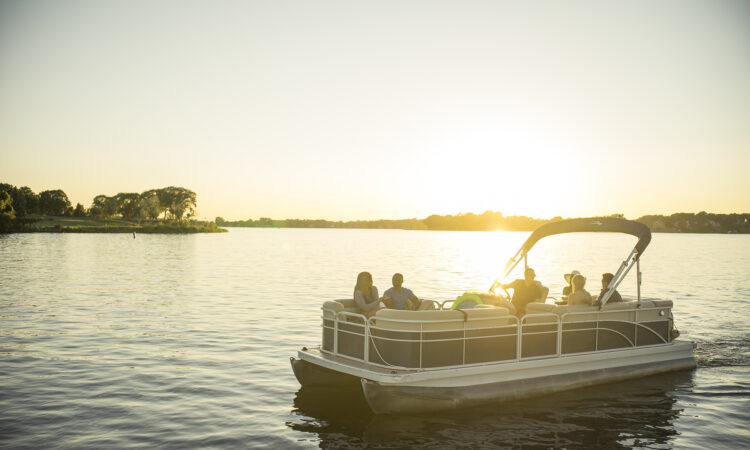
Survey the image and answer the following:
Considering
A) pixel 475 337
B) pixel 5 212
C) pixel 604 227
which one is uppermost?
pixel 5 212

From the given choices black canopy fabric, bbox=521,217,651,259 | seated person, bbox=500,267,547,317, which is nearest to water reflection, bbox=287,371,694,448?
seated person, bbox=500,267,547,317

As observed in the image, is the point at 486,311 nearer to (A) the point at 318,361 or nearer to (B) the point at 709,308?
(A) the point at 318,361

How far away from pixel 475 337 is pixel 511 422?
60.3 inches

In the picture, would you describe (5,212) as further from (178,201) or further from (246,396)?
(246,396)

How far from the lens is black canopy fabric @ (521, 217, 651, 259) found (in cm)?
1255

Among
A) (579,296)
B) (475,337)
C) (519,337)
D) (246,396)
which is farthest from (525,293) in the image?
(246,396)

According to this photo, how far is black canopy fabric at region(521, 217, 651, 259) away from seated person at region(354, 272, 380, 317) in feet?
14.7

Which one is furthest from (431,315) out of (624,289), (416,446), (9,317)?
(624,289)

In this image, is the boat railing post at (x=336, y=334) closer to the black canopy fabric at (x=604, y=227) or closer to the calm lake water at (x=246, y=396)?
the calm lake water at (x=246, y=396)

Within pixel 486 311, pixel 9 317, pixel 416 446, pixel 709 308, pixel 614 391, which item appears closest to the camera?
pixel 416 446

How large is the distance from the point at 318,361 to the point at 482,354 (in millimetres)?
2971

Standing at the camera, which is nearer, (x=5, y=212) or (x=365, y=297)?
(x=365, y=297)

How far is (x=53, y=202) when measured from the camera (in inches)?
7087

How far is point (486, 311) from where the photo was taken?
10.4 m
